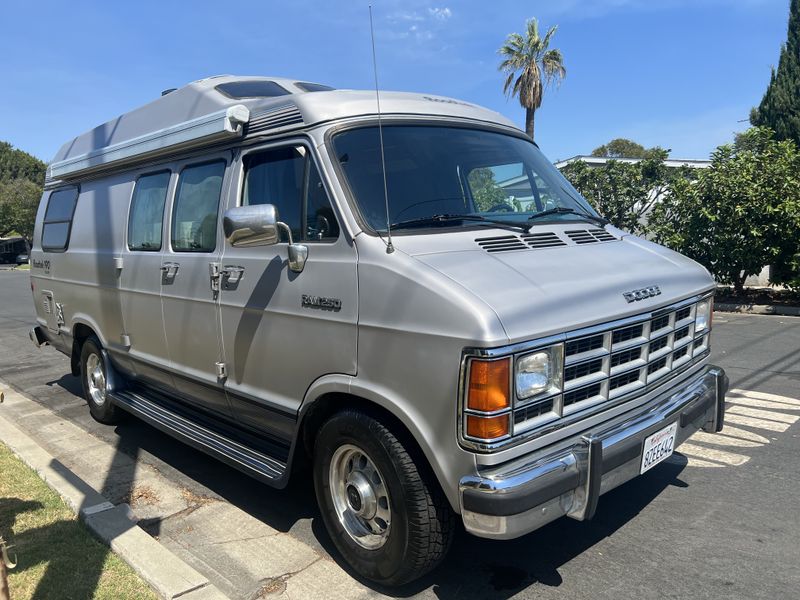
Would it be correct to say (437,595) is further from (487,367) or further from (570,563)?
(487,367)

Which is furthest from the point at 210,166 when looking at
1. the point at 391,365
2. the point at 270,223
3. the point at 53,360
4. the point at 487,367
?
the point at 53,360

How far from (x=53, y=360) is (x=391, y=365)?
8.42 m

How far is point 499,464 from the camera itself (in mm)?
2592

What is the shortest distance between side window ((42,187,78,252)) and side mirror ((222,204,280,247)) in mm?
3849

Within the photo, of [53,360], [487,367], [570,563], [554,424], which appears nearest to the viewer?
[487,367]

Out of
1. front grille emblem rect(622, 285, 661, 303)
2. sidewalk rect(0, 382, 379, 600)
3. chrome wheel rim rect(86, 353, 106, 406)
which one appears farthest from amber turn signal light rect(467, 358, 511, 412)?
chrome wheel rim rect(86, 353, 106, 406)

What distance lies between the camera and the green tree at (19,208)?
4872 cm

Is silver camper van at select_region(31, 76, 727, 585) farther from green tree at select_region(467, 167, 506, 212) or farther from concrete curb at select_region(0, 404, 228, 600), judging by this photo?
concrete curb at select_region(0, 404, 228, 600)

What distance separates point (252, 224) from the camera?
3.16 metres

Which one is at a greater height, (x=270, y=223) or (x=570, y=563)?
(x=270, y=223)

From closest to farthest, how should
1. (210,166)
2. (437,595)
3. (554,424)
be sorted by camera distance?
(554,424), (437,595), (210,166)

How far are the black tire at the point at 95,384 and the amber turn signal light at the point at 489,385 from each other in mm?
4335

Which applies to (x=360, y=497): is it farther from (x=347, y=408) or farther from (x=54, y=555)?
(x=54, y=555)

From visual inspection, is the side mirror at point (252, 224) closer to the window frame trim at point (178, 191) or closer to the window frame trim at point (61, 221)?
the window frame trim at point (178, 191)
